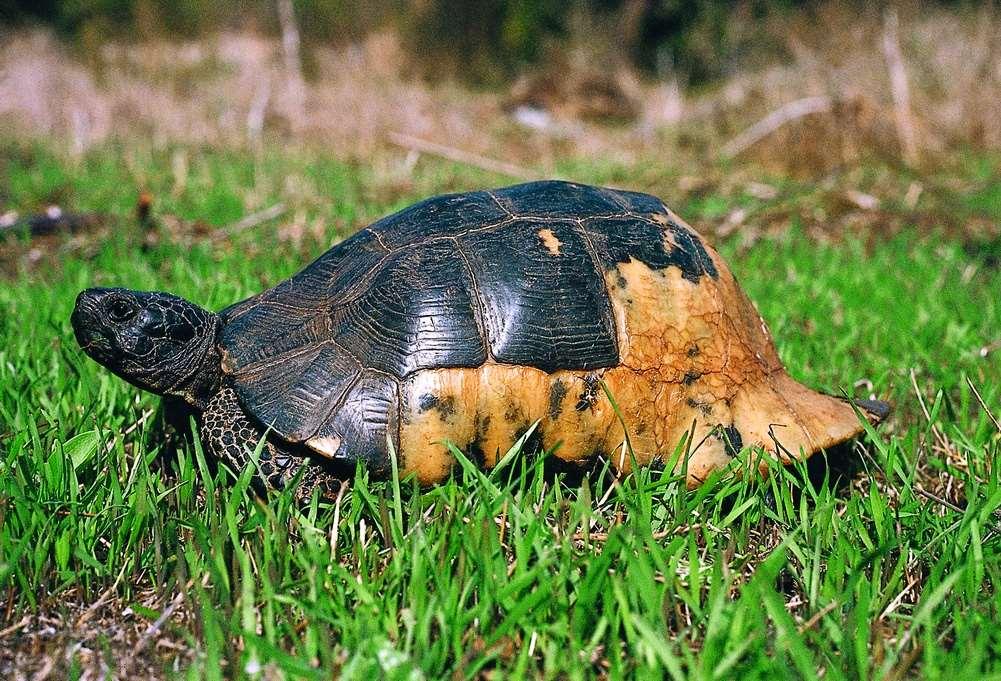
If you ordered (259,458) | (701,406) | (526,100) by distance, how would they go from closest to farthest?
(259,458), (701,406), (526,100)

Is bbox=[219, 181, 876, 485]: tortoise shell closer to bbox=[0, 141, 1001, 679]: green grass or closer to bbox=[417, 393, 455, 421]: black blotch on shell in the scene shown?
bbox=[417, 393, 455, 421]: black blotch on shell

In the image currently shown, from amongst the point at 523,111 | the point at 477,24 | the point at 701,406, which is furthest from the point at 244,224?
the point at 477,24

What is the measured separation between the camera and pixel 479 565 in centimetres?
167

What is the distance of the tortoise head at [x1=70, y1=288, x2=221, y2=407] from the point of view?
2133mm

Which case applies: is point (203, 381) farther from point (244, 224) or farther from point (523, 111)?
point (523, 111)

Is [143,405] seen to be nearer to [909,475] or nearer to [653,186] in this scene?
[909,475]

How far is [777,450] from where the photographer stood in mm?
2221

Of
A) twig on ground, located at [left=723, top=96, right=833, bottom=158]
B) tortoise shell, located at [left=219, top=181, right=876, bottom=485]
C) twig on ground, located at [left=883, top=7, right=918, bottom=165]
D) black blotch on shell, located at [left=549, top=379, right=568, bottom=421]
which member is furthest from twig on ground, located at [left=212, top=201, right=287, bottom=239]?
twig on ground, located at [left=883, top=7, right=918, bottom=165]

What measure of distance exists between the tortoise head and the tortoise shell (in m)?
0.11

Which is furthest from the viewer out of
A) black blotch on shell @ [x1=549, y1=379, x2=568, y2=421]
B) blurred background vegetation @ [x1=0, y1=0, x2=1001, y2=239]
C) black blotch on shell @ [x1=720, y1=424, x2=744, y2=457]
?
blurred background vegetation @ [x1=0, y1=0, x2=1001, y2=239]

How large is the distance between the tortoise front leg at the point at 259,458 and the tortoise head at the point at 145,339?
6.9 inches

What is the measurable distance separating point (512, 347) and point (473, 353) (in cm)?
12

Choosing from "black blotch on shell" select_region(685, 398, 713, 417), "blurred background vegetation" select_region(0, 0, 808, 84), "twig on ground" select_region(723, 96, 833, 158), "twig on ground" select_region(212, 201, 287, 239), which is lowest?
"black blotch on shell" select_region(685, 398, 713, 417)

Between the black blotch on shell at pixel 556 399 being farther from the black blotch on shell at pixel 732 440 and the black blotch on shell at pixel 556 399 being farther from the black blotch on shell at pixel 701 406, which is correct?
the black blotch on shell at pixel 732 440
